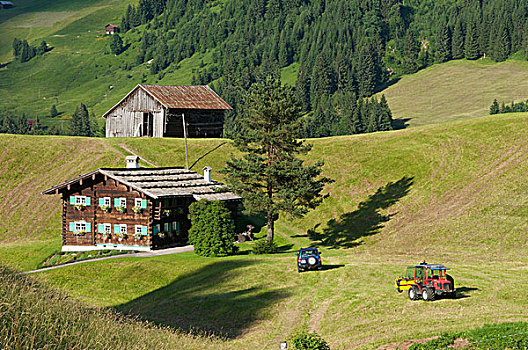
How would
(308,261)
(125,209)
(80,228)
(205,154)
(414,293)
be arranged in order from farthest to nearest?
(205,154) → (80,228) → (125,209) → (308,261) → (414,293)

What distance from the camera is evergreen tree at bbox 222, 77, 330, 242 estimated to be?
194 ft

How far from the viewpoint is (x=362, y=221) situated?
6925 centimetres

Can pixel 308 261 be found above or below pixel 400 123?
below

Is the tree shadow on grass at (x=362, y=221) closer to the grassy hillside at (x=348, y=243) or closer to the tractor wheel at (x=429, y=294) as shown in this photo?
the grassy hillside at (x=348, y=243)

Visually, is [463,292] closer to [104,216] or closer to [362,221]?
[362,221]

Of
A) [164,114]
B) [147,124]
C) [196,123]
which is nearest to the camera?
[164,114]

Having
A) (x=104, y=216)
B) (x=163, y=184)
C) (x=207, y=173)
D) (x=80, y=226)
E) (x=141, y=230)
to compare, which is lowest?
(x=141, y=230)

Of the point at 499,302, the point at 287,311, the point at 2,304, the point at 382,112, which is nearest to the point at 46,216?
the point at 287,311

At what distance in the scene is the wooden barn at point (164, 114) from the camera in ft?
337

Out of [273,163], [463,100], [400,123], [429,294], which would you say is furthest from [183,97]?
[463,100]

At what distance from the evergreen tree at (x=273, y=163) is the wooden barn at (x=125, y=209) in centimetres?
458

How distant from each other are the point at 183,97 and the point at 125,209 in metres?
47.3

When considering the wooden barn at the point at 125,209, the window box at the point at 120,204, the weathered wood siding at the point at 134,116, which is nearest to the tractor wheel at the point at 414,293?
the wooden barn at the point at 125,209

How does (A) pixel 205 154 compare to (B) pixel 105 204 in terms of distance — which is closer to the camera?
(B) pixel 105 204
